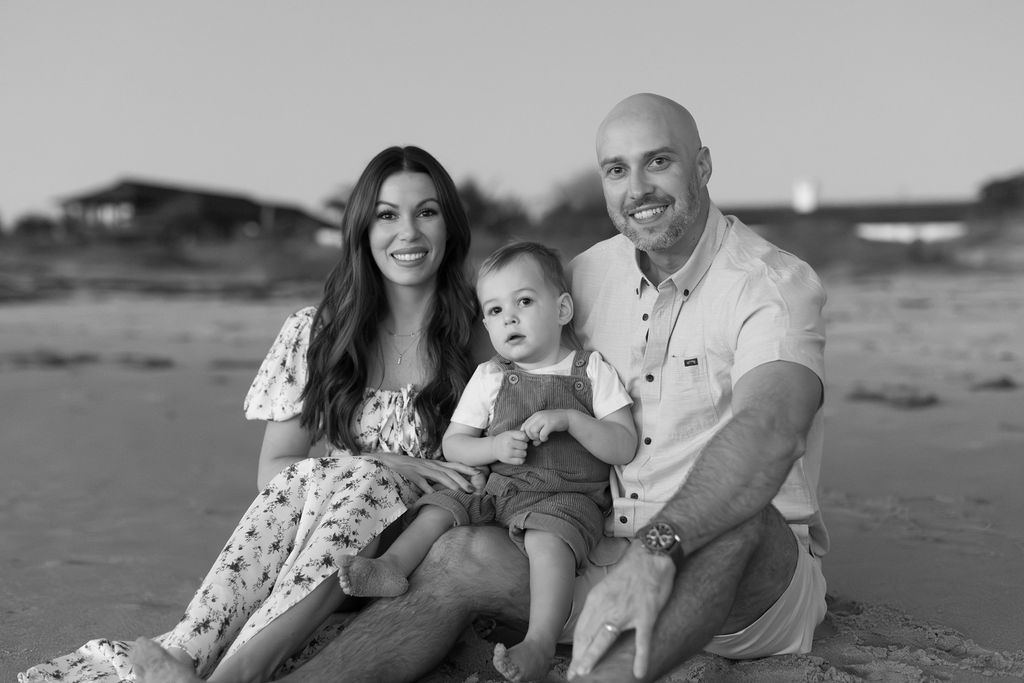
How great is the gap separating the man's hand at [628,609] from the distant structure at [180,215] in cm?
1055

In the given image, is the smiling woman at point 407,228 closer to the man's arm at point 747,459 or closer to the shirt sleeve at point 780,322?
the shirt sleeve at point 780,322

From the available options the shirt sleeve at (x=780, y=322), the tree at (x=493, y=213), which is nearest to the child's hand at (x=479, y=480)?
the shirt sleeve at (x=780, y=322)

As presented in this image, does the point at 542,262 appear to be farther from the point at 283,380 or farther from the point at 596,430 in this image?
the point at 283,380

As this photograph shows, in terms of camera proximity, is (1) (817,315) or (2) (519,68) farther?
(2) (519,68)

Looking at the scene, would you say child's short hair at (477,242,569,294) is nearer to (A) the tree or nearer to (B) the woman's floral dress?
(B) the woman's floral dress

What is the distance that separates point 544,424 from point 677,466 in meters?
0.40

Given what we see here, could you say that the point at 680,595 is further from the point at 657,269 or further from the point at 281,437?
the point at 281,437

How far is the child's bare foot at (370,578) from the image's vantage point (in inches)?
97.7

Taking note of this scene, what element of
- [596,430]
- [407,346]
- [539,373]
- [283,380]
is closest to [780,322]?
[596,430]

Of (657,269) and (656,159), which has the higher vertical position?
(656,159)

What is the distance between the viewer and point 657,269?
116 inches

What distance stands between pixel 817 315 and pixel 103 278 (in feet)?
35.4

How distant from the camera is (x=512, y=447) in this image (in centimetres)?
270

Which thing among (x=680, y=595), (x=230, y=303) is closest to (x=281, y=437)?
(x=680, y=595)
